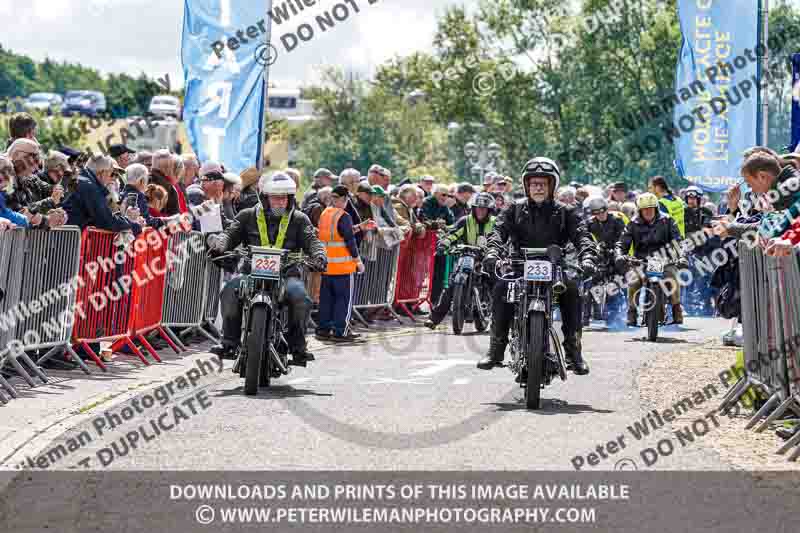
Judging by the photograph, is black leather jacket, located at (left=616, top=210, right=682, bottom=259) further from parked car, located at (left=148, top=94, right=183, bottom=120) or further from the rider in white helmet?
parked car, located at (left=148, top=94, right=183, bottom=120)

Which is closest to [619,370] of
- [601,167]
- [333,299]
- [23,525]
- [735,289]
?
[735,289]

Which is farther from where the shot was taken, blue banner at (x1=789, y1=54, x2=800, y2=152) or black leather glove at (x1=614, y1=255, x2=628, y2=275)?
black leather glove at (x1=614, y1=255, x2=628, y2=275)

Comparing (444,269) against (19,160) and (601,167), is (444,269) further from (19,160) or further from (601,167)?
(601,167)

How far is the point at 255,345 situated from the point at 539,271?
91.4 inches

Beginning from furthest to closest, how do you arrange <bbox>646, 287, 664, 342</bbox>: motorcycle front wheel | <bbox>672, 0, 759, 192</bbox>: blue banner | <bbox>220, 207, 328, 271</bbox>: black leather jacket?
<bbox>672, 0, 759, 192</bbox>: blue banner < <bbox>646, 287, 664, 342</bbox>: motorcycle front wheel < <bbox>220, 207, 328, 271</bbox>: black leather jacket

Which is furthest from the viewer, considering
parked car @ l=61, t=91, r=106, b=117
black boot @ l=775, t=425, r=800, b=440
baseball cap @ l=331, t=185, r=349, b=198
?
parked car @ l=61, t=91, r=106, b=117

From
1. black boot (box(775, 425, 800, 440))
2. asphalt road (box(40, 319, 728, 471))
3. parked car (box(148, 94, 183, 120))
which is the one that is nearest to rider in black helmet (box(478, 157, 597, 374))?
asphalt road (box(40, 319, 728, 471))

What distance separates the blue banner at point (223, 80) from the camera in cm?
1992

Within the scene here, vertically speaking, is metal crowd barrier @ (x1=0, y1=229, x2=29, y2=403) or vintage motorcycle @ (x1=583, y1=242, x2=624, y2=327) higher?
vintage motorcycle @ (x1=583, y1=242, x2=624, y2=327)

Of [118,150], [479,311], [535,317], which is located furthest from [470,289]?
[535,317]

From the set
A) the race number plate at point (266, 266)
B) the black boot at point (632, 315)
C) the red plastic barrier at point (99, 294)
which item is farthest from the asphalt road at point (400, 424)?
the black boot at point (632, 315)

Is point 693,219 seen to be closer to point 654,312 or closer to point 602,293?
point 602,293

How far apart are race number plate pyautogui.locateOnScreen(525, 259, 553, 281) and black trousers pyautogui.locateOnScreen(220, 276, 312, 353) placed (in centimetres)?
201

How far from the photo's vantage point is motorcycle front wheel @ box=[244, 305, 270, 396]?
40.5 ft
